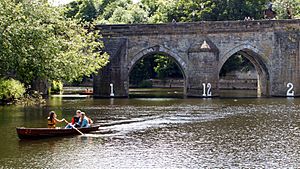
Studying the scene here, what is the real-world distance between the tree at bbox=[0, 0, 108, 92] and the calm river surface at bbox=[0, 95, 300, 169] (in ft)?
7.52

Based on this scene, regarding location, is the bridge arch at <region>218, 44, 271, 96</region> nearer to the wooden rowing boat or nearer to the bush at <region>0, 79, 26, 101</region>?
the bush at <region>0, 79, 26, 101</region>

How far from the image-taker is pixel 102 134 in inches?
872

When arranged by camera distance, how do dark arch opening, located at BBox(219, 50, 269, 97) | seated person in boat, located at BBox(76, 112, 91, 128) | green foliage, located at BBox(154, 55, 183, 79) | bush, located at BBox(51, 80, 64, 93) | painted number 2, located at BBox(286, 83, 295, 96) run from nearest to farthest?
1. seated person in boat, located at BBox(76, 112, 91, 128)
2. painted number 2, located at BBox(286, 83, 295, 96)
3. bush, located at BBox(51, 80, 64, 93)
4. dark arch opening, located at BBox(219, 50, 269, 97)
5. green foliage, located at BBox(154, 55, 183, 79)

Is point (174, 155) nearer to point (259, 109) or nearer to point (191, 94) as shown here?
point (259, 109)

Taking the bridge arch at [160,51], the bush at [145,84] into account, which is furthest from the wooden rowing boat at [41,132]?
the bush at [145,84]

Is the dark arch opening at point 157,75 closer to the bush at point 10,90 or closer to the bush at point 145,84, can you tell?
the bush at point 145,84

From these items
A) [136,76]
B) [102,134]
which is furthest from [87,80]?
[102,134]

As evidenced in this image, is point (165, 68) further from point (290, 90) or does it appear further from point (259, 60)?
point (290, 90)

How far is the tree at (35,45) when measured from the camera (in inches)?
1062

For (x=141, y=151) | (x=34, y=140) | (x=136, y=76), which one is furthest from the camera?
(x=136, y=76)

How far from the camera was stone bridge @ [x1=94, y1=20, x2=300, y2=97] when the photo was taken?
43.5 m

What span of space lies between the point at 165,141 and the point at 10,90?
1616 centimetres

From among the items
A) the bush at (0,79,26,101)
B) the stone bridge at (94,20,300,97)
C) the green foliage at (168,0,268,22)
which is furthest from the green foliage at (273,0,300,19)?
the bush at (0,79,26,101)

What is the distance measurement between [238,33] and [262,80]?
5.78 meters
